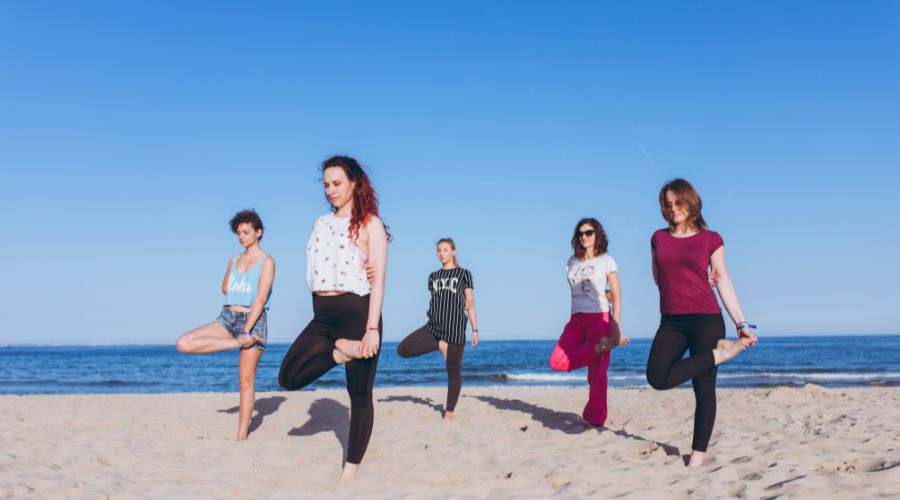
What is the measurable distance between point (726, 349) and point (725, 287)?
0.47m

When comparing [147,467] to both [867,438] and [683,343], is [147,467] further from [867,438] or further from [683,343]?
[867,438]

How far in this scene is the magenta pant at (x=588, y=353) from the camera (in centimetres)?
627

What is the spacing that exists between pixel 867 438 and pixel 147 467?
6.27 m

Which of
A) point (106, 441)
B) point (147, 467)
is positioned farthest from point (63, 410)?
point (147, 467)

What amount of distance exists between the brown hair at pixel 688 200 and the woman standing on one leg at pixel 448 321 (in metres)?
3.21

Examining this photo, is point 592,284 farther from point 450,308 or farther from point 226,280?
point 226,280

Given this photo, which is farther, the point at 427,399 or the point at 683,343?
the point at 427,399

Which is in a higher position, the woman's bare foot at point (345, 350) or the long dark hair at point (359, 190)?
the long dark hair at point (359, 190)

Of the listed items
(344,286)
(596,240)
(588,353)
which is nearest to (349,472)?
(344,286)

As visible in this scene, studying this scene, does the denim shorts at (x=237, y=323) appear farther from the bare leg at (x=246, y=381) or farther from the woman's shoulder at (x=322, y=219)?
the woman's shoulder at (x=322, y=219)

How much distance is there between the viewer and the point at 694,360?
4.62m

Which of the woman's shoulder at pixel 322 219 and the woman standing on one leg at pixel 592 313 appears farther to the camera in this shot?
the woman standing on one leg at pixel 592 313

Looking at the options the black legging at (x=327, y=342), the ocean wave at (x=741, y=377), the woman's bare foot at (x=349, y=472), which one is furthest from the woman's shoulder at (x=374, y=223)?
the ocean wave at (x=741, y=377)

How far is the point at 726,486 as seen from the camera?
13.3 ft
